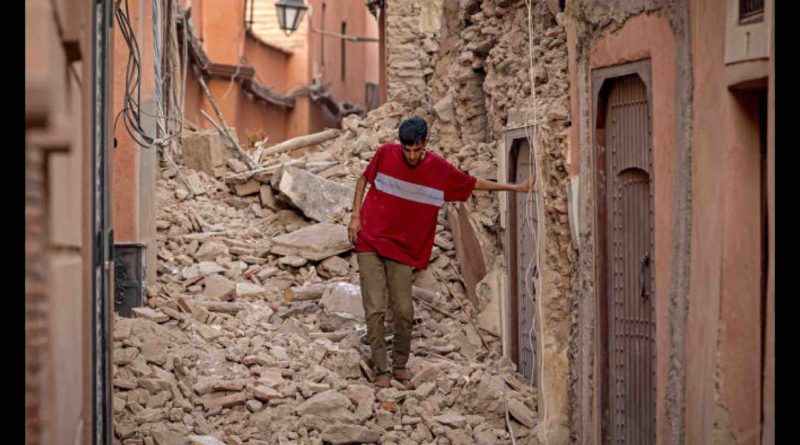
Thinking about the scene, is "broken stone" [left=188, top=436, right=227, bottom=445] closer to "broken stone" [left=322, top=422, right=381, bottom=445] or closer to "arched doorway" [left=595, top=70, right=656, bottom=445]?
"broken stone" [left=322, top=422, right=381, bottom=445]

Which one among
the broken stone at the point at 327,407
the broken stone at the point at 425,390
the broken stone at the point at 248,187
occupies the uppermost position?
the broken stone at the point at 248,187

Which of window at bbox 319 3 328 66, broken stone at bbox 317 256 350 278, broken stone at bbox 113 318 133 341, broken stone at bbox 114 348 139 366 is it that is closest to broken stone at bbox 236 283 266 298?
broken stone at bbox 317 256 350 278

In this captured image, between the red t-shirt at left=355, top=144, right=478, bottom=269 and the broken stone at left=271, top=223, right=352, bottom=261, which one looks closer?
the red t-shirt at left=355, top=144, right=478, bottom=269

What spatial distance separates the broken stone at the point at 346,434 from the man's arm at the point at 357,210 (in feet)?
4.92

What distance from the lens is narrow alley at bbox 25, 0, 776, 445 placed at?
5.14 m

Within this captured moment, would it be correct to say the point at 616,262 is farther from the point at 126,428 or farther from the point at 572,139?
the point at 126,428

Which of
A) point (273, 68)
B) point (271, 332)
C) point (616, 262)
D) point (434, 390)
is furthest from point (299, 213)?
point (273, 68)

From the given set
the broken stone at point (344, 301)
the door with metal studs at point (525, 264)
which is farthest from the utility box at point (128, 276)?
the door with metal studs at point (525, 264)

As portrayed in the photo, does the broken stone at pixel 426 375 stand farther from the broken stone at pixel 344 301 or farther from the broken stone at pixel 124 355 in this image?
the broken stone at pixel 124 355

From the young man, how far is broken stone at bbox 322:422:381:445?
37.3 inches

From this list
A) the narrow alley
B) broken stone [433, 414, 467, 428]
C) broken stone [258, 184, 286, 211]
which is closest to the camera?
the narrow alley

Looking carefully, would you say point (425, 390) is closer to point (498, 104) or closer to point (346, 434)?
point (346, 434)

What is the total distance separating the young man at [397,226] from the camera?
31.0 feet

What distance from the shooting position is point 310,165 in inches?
577
